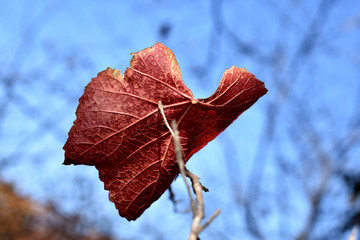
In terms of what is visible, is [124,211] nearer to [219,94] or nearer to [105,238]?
[219,94]

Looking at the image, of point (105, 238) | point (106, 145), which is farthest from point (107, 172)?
point (105, 238)

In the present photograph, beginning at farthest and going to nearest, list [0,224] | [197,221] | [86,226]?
1. [86,226]
2. [0,224]
3. [197,221]

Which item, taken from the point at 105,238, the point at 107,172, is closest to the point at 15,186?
the point at 105,238

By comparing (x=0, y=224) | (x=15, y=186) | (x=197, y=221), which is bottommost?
(x=197, y=221)

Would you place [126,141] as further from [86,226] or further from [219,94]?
[86,226]

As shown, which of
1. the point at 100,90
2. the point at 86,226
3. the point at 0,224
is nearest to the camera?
the point at 100,90

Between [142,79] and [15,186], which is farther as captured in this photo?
[15,186]

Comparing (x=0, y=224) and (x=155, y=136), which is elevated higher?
(x=0, y=224)
